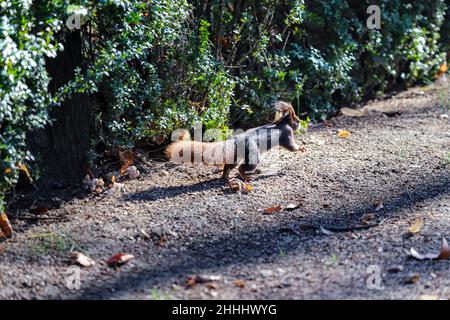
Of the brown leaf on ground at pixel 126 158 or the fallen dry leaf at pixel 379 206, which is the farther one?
the brown leaf on ground at pixel 126 158

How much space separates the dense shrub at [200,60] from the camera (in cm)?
489

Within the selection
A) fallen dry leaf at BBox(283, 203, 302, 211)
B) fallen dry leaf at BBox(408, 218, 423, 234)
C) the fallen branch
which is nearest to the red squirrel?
fallen dry leaf at BBox(283, 203, 302, 211)

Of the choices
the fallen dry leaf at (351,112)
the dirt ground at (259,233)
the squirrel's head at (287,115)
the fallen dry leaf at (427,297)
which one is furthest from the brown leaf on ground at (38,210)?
the fallen dry leaf at (351,112)

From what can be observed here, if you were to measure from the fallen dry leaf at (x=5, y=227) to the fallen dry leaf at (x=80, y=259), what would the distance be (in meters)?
0.66

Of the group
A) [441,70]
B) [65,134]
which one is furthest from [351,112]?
[65,134]

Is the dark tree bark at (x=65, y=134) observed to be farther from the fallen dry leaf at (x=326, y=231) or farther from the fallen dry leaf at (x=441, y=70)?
the fallen dry leaf at (x=441, y=70)

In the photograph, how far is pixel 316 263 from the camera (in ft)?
15.1

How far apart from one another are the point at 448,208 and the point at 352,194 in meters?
0.82

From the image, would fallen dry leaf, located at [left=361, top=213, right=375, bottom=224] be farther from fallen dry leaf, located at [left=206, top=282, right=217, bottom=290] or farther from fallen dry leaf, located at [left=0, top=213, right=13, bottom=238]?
fallen dry leaf, located at [left=0, top=213, right=13, bottom=238]

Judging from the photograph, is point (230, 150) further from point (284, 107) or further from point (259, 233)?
point (259, 233)

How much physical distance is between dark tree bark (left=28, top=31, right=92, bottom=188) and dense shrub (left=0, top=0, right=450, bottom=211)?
0.15m

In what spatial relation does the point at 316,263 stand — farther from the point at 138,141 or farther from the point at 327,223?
the point at 138,141

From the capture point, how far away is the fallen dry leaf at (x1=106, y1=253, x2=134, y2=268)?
4.61 meters

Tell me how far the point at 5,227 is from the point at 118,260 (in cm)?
101
